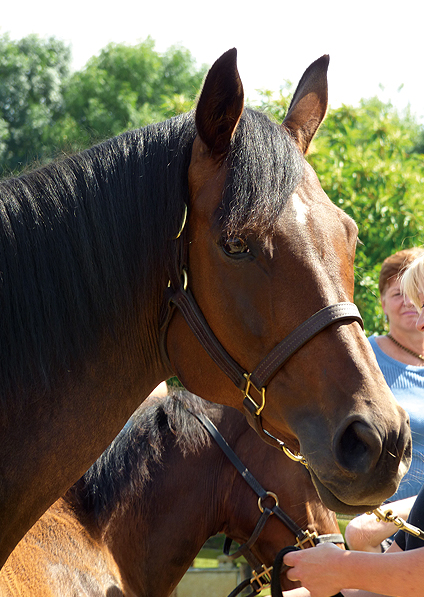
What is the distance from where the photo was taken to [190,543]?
Answer: 260cm

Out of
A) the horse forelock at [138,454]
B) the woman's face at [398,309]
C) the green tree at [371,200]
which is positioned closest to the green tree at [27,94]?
the green tree at [371,200]

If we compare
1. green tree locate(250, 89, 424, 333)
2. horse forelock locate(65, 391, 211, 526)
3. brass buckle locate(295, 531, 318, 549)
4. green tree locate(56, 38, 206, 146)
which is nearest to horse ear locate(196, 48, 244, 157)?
horse forelock locate(65, 391, 211, 526)

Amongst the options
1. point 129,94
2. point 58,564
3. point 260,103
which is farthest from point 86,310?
point 129,94

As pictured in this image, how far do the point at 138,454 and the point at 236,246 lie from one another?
4.86 feet

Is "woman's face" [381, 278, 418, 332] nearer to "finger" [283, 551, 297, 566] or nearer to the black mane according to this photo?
"finger" [283, 551, 297, 566]

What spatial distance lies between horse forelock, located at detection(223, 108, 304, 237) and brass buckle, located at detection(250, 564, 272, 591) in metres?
1.87

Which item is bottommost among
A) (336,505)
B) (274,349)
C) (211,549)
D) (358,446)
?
(211,549)

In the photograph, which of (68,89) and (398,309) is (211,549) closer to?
(398,309)

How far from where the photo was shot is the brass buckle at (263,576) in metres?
2.61

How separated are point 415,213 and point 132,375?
5202mm

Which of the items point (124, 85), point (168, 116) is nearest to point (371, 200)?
point (168, 116)

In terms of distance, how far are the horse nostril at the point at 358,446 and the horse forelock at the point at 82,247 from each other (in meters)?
0.64

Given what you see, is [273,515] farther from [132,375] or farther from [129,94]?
[129,94]

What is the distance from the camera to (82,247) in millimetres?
1534
